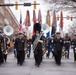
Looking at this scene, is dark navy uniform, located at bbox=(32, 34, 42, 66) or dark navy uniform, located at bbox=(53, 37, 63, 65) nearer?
dark navy uniform, located at bbox=(32, 34, 42, 66)

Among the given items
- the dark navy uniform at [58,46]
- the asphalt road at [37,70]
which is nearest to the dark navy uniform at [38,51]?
the asphalt road at [37,70]

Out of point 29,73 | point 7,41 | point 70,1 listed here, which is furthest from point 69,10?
point 29,73

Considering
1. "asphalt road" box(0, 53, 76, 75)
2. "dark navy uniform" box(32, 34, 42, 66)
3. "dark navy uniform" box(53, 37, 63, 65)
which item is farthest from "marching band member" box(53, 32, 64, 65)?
"dark navy uniform" box(32, 34, 42, 66)

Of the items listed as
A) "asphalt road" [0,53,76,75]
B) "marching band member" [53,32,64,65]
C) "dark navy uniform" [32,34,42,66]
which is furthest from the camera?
"marching band member" [53,32,64,65]

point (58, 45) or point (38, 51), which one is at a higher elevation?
point (58, 45)

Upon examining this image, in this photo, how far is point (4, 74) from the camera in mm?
12992

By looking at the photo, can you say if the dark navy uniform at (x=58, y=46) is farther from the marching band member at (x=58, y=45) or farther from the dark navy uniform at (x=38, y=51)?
the dark navy uniform at (x=38, y=51)

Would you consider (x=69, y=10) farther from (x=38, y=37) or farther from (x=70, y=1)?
(x=38, y=37)

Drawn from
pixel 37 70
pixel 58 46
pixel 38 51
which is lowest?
pixel 37 70

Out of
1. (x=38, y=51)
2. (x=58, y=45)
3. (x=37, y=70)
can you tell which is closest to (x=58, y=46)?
(x=58, y=45)

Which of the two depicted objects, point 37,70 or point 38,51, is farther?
point 38,51

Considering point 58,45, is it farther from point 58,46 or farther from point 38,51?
point 38,51

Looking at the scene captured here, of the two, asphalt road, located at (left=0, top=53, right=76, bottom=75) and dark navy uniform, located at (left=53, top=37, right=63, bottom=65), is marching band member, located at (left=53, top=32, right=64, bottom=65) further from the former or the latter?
asphalt road, located at (left=0, top=53, right=76, bottom=75)

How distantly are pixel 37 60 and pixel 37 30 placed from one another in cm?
139
